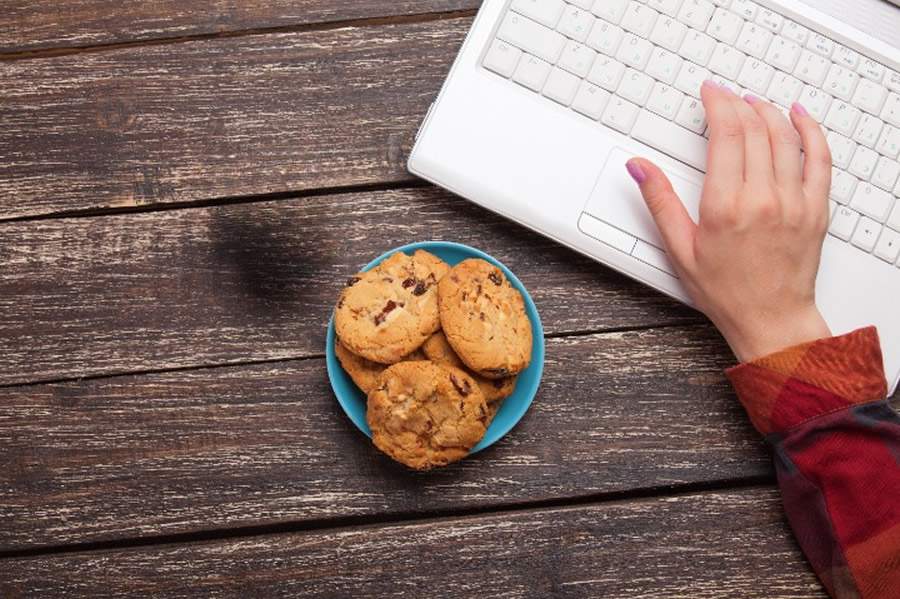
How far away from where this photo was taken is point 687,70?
29.7 inches

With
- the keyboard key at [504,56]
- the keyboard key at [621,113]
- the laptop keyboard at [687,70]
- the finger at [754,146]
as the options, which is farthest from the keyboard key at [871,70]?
the keyboard key at [504,56]

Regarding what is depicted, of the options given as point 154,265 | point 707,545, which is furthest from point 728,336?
point 154,265

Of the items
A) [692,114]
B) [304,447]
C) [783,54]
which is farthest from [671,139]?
[304,447]

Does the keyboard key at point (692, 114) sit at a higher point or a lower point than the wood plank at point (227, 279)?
higher

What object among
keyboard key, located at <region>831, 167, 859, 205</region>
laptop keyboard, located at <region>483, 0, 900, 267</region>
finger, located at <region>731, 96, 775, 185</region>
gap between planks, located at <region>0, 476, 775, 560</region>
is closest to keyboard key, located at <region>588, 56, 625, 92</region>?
laptop keyboard, located at <region>483, 0, 900, 267</region>

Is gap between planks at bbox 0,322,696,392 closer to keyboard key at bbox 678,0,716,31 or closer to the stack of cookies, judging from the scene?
the stack of cookies

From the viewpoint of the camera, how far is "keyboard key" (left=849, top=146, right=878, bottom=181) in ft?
2.46

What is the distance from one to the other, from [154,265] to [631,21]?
52cm

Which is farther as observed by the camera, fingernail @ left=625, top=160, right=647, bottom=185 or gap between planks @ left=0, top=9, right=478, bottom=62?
gap between planks @ left=0, top=9, right=478, bottom=62

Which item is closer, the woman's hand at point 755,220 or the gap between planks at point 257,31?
the woman's hand at point 755,220

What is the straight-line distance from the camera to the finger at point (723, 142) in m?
0.73

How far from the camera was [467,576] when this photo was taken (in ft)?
2.61

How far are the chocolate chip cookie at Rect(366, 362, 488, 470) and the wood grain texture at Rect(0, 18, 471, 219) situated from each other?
0.73 ft

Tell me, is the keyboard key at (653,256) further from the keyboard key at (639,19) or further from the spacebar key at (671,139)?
the keyboard key at (639,19)
